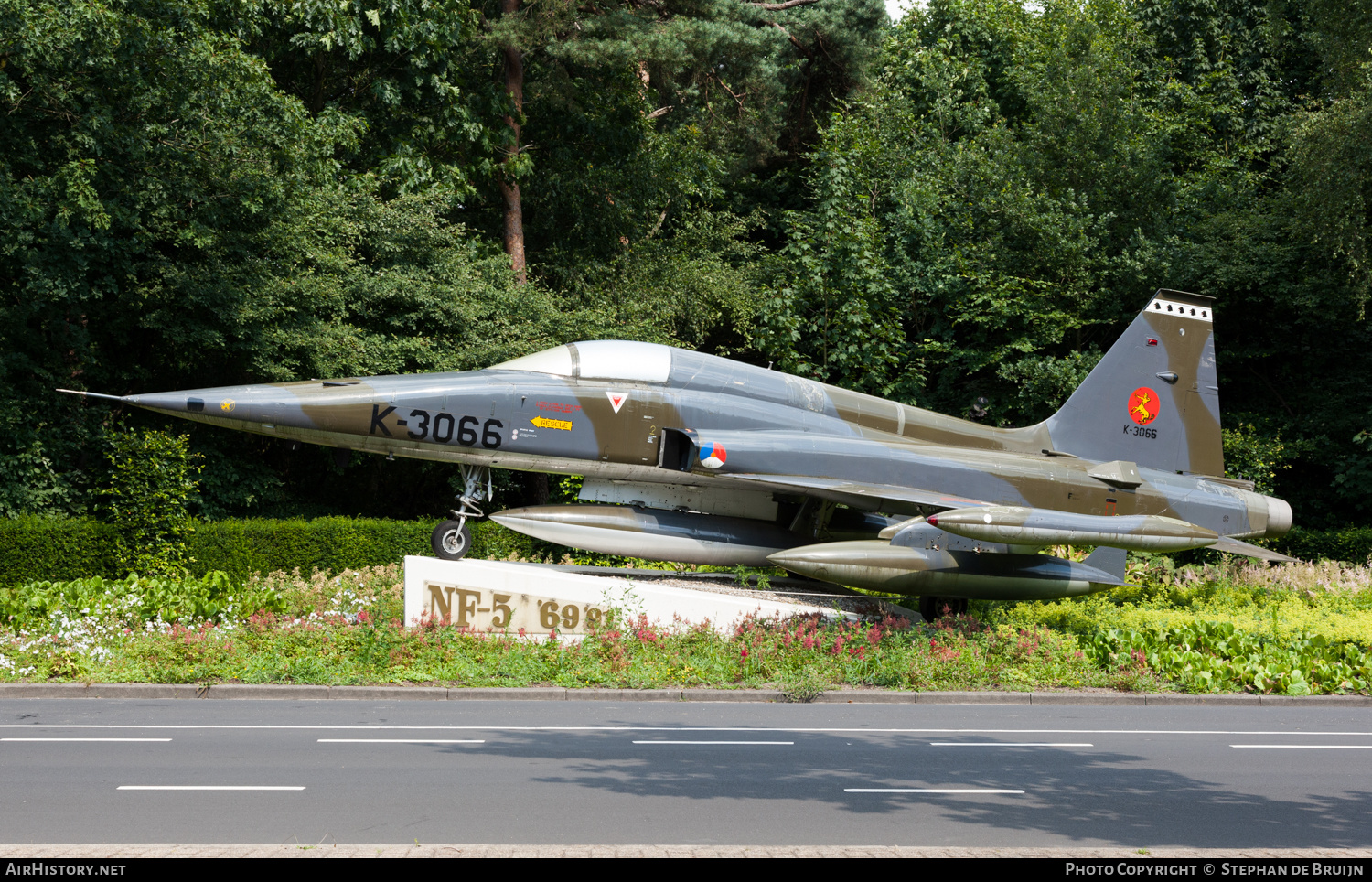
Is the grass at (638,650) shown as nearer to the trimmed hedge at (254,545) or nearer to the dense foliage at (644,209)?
the trimmed hedge at (254,545)

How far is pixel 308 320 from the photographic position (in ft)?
72.0

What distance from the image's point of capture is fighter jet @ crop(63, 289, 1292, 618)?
44.9 ft

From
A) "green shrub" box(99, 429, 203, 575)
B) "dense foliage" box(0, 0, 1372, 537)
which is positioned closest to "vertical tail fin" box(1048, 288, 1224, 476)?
"dense foliage" box(0, 0, 1372, 537)

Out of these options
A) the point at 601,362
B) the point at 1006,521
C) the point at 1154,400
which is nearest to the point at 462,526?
the point at 601,362

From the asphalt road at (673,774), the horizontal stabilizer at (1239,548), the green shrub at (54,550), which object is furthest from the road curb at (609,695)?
the green shrub at (54,550)

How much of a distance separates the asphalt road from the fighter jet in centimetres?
280

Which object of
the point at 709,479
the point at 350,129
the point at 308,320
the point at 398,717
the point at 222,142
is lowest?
the point at 398,717

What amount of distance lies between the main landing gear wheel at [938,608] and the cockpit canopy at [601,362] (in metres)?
5.32

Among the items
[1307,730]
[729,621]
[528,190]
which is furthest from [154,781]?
[528,190]

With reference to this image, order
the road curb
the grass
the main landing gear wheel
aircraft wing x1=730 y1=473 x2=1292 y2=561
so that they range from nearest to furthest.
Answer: the road curb → the grass → aircraft wing x1=730 y1=473 x2=1292 y2=561 → the main landing gear wheel

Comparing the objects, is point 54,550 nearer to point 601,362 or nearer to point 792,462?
point 601,362

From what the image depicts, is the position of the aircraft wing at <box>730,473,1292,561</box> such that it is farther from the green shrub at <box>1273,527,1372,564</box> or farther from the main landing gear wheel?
the green shrub at <box>1273,527,1372,564</box>

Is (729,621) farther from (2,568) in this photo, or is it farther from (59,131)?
(59,131)

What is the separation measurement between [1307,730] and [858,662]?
479cm
